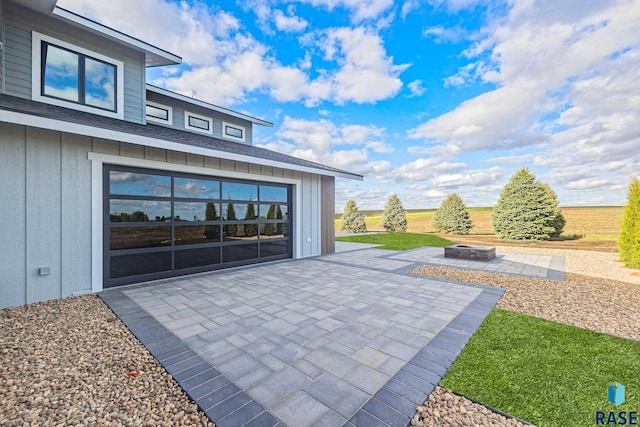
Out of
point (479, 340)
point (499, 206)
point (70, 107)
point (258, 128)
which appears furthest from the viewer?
point (499, 206)

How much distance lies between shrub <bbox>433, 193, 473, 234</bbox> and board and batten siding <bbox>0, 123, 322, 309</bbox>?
20.4 m

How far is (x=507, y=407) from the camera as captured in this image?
2.03 m

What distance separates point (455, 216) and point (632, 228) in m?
12.8

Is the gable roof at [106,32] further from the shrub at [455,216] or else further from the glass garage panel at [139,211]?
the shrub at [455,216]

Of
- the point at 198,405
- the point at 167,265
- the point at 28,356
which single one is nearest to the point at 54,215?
the point at 167,265

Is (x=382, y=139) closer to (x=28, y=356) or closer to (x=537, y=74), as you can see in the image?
(x=537, y=74)

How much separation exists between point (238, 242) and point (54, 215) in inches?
148

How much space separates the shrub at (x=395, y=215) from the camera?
22672 millimetres

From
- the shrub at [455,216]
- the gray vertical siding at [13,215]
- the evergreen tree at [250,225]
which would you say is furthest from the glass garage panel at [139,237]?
the shrub at [455,216]

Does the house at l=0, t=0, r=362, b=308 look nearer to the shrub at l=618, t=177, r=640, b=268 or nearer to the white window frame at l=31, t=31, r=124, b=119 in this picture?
the white window frame at l=31, t=31, r=124, b=119

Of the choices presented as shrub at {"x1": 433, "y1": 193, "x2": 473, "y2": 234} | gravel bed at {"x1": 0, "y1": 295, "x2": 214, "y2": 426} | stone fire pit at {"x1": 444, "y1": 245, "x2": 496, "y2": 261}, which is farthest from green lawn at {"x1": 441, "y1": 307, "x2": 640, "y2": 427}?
shrub at {"x1": 433, "y1": 193, "x2": 473, "y2": 234}

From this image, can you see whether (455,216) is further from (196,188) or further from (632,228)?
(196,188)

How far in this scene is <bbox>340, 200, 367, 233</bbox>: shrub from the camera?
23297 mm

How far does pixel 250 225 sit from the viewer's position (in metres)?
7.73
